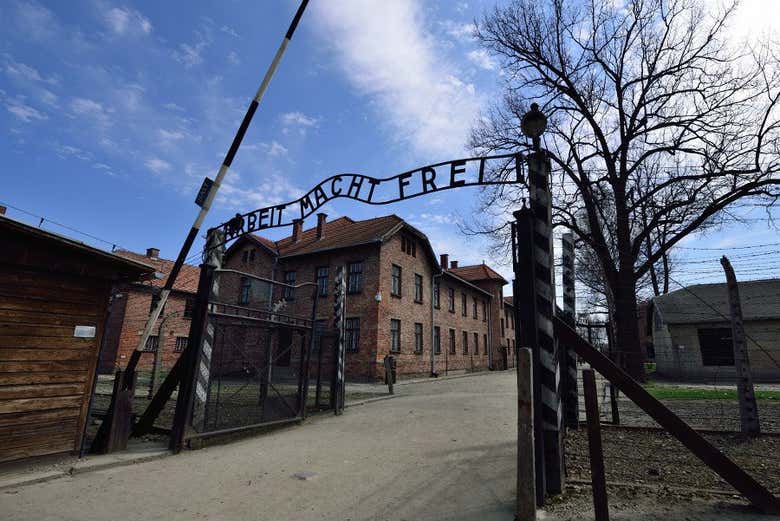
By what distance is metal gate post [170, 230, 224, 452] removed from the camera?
19.3ft

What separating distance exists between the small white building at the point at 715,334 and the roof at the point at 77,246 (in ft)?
82.4

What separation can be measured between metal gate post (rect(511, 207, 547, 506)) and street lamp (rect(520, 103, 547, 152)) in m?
0.93

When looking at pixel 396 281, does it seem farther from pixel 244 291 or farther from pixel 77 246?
pixel 77 246

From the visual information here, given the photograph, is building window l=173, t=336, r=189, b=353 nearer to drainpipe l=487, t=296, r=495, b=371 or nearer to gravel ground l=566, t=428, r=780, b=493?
drainpipe l=487, t=296, r=495, b=371

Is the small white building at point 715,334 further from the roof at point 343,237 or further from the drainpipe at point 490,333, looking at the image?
the roof at point 343,237

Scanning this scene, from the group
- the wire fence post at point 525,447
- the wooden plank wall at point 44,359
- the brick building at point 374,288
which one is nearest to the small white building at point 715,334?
the brick building at point 374,288

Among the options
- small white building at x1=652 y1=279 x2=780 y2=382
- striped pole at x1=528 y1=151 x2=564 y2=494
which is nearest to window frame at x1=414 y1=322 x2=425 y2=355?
small white building at x1=652 y1=279 x2=780 y2=382

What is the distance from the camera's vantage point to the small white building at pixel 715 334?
20969mm

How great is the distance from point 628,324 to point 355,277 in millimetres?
13014

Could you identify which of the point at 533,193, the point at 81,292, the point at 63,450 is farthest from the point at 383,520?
the point at 81,292

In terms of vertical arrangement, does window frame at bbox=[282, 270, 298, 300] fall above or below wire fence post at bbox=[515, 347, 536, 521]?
above

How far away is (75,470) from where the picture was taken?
4.77 m

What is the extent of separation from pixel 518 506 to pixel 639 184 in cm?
1743

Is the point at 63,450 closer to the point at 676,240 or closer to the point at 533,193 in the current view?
the point at 533,193
